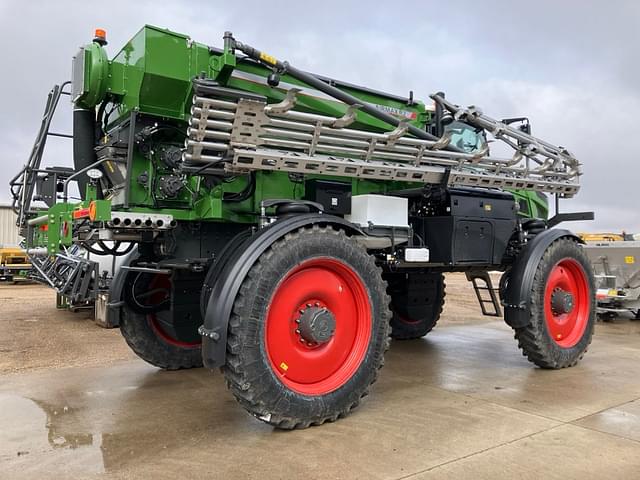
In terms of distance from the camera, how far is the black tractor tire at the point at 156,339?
530 cm

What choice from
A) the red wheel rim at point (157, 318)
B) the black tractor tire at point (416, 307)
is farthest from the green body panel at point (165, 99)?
the black tractor tire at point (416, 307)

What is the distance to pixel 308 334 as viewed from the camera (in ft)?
12.8

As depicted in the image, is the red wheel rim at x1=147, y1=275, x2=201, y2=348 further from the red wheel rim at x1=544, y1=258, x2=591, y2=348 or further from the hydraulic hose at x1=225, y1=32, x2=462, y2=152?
the red wheel rim at x1=544, y1=258, x2=591, y2=348

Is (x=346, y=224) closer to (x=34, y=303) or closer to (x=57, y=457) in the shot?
(x=57, y=457)

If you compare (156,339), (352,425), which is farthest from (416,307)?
(352,425)

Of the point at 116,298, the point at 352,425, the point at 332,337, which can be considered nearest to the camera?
the point at 352,425

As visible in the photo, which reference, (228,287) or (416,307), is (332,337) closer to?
(228,287)

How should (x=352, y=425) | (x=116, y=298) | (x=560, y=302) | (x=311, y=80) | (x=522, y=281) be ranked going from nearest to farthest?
(x=352, y=425) → (x=311, y=80) → (x=116, y=298) → (x=522, y=281) → (x=560, y=302)

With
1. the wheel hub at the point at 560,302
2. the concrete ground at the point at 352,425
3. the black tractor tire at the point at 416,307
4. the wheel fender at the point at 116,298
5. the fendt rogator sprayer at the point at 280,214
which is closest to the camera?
the concrete ground at the point at 352,425

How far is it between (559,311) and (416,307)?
2007mm

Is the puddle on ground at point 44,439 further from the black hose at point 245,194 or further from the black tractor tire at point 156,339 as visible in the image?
the black hose at point 245,194

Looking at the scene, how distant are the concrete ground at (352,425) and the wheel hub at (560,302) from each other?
63 centimetres

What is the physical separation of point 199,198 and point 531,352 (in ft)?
11.8

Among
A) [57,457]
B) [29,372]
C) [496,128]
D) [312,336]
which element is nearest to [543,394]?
[312,336]
